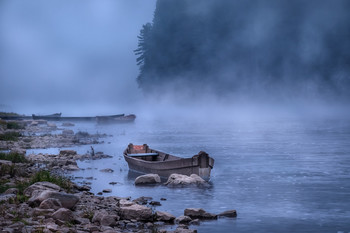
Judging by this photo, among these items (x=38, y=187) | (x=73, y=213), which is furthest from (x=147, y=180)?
(x=73, y=213)

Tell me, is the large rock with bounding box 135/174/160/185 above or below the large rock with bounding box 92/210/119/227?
above

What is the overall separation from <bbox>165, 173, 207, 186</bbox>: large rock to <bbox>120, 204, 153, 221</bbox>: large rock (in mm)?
7694

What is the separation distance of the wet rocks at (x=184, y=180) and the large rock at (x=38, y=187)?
7326mm

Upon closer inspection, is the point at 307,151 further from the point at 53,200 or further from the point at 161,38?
the point at 161,38

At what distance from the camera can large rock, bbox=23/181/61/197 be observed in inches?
611

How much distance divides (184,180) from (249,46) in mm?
90471

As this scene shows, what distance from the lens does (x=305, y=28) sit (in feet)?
339

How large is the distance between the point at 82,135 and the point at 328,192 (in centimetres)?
3592

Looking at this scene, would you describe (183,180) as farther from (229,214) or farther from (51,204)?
(51,204)

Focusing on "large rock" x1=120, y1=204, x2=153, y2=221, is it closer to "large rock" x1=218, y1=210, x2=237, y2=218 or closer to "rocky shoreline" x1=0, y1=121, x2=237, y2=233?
"rocky shoreline" x1=0, y1=121, x2=237, y2=233

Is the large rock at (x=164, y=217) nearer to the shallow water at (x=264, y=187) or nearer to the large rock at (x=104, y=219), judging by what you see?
the shallow water at (x=264, y=187)

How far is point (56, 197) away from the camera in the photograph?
14.5 meters

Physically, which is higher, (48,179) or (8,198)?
(48,179)

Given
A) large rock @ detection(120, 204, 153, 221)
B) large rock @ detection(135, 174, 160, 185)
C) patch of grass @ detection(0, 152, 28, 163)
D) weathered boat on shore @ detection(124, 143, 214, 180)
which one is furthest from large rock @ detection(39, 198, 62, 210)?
patch of grass @ detection(0, 152, 28, 163)
